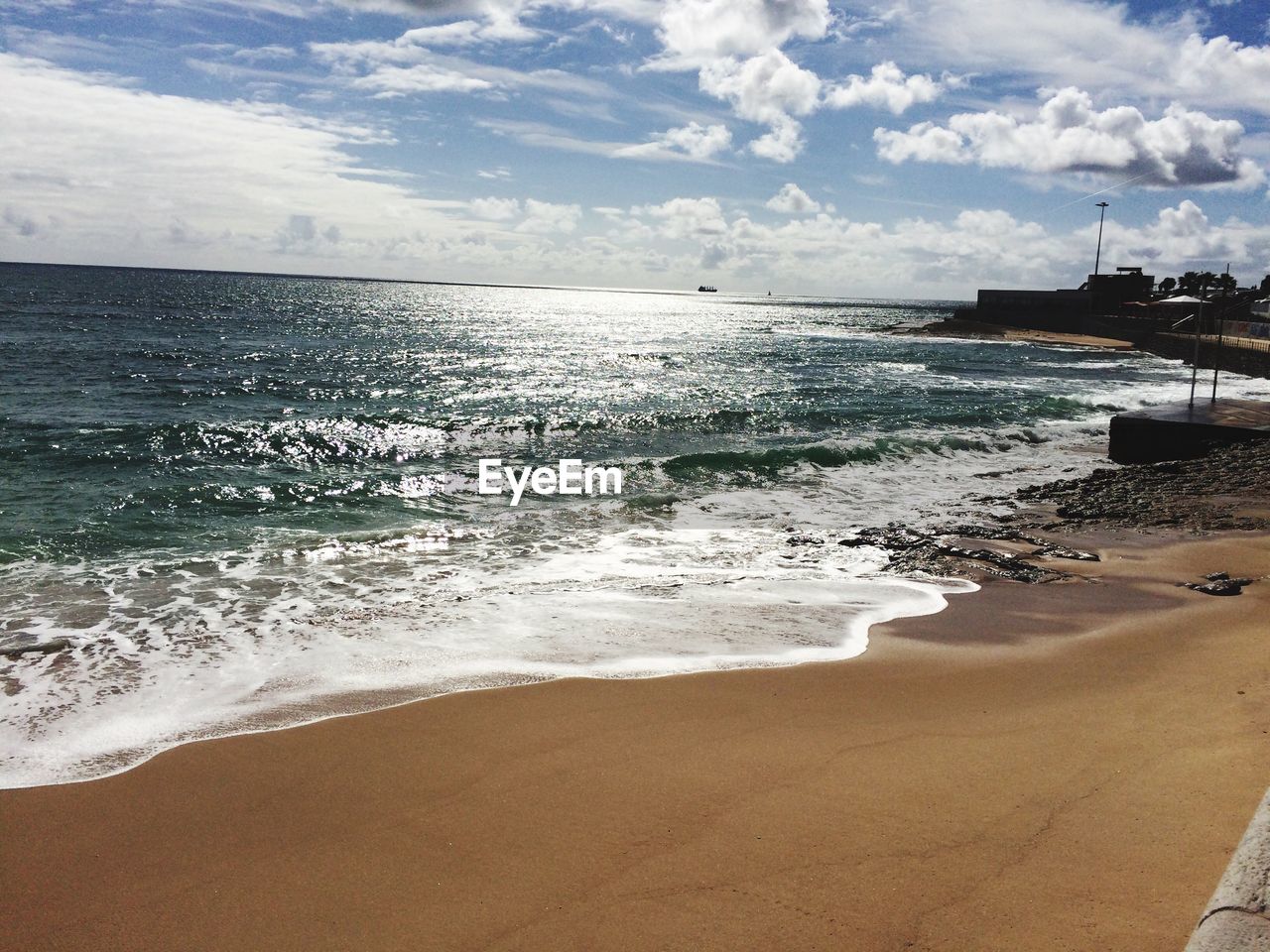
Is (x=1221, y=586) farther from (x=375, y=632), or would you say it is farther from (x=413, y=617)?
(x=375, y=632)

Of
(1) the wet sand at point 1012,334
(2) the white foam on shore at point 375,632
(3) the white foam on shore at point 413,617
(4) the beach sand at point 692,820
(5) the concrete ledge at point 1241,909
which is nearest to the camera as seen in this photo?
(5) the concrete ledge at point 1241,909

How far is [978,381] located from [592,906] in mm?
38171

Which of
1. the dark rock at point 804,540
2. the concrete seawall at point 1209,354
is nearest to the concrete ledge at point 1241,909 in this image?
the dark rock at point 804,540

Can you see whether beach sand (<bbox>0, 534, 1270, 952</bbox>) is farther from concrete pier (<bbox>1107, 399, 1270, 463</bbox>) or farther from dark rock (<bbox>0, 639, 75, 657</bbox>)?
concrete pier (<bbox>1107, 399, 1270, 463</bbox>)

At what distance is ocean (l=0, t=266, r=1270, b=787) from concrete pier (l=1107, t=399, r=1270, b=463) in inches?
46.9

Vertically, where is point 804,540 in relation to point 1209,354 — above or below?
below

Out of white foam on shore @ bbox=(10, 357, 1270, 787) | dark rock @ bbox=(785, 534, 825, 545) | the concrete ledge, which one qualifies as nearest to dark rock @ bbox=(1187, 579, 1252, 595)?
white foam on shore @ bbox=(10, 357, 1270, 787)

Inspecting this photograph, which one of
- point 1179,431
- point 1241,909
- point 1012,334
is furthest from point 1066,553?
point 1012,334

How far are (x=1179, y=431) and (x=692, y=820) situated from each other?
17.8 m

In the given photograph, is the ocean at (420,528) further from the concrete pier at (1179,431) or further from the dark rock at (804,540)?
the concrete pier at (1179,431)

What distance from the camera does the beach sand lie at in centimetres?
354

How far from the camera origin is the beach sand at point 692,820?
3537mm

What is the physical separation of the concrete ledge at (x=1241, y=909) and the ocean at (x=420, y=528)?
165 inches

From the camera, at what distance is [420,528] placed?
40.8 feet
